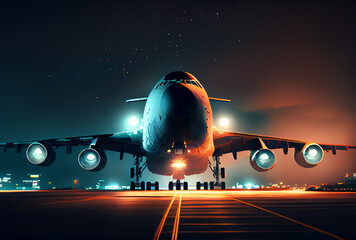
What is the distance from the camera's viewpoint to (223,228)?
8.04 m

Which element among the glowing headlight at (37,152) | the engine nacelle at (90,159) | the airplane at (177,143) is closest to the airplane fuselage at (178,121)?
the airplane at (177,143)

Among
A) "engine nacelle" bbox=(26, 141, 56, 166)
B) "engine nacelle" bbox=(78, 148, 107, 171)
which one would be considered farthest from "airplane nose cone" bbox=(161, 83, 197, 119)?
"engine nacelle" bbox=(26, 141, 56, 166)

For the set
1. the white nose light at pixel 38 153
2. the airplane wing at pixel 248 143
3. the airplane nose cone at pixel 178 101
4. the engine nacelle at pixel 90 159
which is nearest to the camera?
the airplane nose cone at pixel 178 101

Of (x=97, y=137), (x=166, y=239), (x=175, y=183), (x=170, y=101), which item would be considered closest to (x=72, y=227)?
(x=166, y=239)

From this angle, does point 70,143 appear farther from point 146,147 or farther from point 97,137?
point 146,147

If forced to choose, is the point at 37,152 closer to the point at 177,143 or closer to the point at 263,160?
the point at 177,143

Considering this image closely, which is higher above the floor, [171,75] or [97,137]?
[171,75]

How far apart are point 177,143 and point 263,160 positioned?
8.70 meters

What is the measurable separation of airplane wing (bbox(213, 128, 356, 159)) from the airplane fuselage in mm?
2967

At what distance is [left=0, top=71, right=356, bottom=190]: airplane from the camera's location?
26.5m

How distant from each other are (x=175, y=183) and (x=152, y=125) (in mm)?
10179

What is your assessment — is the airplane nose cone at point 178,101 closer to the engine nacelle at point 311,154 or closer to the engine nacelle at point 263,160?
the engine nacelle at point 263,160

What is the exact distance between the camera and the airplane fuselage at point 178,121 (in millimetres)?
25859

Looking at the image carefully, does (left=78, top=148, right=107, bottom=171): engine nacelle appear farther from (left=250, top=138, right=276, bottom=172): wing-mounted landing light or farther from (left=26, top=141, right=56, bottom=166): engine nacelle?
(left=250, top=138, right=276, bottom=172): wing-mounted landing light
